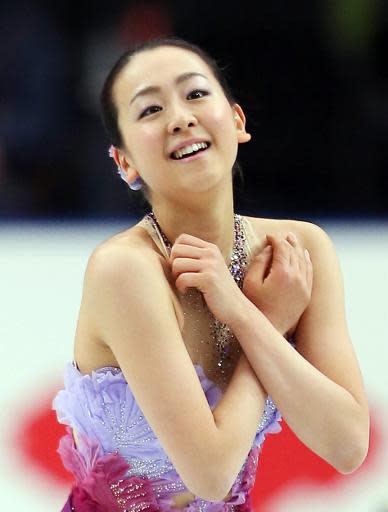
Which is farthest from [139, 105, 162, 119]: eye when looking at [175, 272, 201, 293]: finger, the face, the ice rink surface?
the ice rink surface

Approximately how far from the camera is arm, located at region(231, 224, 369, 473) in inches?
67.4

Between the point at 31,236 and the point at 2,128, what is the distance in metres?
1.20

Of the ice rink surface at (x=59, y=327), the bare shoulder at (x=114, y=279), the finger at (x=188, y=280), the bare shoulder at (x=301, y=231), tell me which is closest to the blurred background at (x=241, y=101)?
the ice rink surface at (x=59, y=327)

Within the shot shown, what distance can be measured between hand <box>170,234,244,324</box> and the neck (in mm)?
124

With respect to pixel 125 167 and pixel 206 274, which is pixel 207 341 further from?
pixel 125 167

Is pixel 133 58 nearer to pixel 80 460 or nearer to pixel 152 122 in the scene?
pixel 152 122

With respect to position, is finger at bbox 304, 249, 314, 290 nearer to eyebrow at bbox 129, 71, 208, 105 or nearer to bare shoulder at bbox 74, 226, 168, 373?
bare shoulder at bbox 74, 226, 168, 373

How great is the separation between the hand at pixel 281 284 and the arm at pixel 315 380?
0.20 ft

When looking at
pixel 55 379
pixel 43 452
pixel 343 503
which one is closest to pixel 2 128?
pixel 55 379

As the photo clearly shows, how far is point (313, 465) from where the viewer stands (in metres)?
2.86

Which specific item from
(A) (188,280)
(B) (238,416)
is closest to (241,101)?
(A) (188,280)

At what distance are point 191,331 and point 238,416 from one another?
27 centimetres

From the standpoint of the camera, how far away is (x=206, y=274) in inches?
67.7

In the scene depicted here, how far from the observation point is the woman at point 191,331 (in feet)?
5.46
